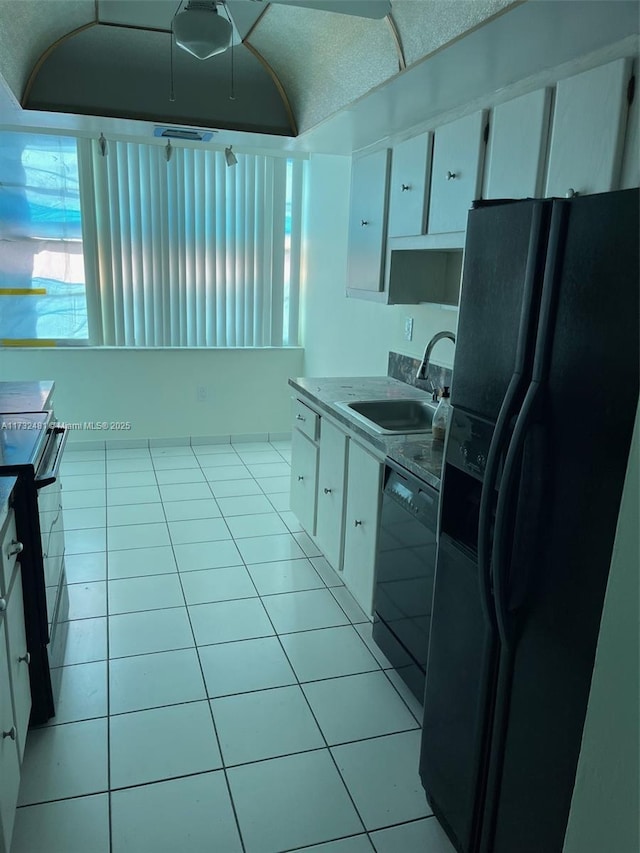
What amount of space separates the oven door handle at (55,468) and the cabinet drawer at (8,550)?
0.41 ft

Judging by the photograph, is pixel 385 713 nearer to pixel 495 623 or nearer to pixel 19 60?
pixel 495 623

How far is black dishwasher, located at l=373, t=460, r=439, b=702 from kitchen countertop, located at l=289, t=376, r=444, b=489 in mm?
53

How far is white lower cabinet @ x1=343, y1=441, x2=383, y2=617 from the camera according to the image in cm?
249

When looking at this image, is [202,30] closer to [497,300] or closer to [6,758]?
[497,300]

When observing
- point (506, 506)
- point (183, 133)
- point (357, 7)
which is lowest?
point (506, 506)

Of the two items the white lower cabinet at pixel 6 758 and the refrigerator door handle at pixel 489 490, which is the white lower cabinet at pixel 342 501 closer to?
the refrigerator door handle at pixel 489 490

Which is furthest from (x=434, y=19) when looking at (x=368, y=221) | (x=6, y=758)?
(x=6, y=758)

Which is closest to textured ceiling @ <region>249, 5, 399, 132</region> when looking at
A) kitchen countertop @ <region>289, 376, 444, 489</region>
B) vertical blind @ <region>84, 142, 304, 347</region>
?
kitchen countertop @ <region>289, 376, 444, 489</region>

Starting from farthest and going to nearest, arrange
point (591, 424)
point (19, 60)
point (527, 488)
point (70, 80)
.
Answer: point (70, 80) → point (19, 60) → point (527, 488) → point (591, 424)

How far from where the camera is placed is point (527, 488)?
4.33ft

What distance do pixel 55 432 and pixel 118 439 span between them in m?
2.84

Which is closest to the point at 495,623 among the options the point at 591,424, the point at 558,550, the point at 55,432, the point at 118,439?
the point at 558,550

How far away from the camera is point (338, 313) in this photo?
4547mm

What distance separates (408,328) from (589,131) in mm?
1771
